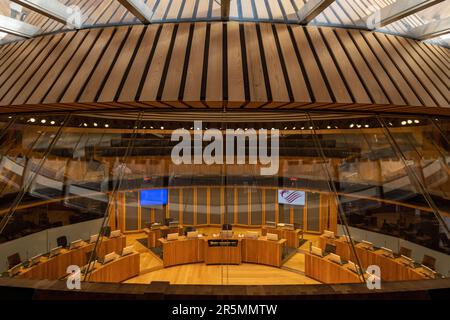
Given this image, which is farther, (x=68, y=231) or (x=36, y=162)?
(x=68, y=231)

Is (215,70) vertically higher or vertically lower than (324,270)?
higher

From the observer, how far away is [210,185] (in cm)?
501

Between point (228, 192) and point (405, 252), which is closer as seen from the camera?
point (228, 192)

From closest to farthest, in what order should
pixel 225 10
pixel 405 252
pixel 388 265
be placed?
pixel 225 10
pixel 405 252
pixel 388 265

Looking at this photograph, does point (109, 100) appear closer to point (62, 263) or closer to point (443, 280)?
point (443, 280)

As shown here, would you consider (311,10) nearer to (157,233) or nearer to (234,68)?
(234,68)

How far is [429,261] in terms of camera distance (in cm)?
559

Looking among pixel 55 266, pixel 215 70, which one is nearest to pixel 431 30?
pixel 215 70

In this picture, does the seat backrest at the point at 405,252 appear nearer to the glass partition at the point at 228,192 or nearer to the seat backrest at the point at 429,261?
the glass partition at the point at 228,192

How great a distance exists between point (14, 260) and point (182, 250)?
532 centimetres

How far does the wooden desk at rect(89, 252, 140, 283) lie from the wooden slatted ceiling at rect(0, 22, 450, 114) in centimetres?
501
